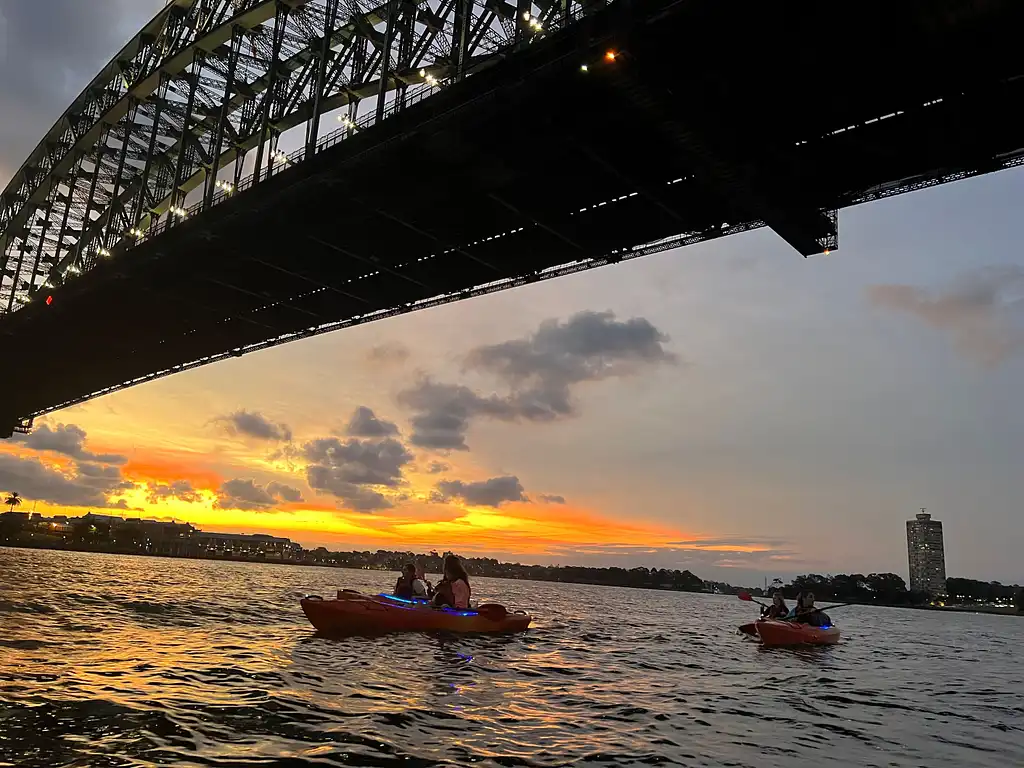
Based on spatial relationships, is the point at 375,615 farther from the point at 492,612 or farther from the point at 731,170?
the point at 731,170

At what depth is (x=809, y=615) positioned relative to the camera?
946 inches

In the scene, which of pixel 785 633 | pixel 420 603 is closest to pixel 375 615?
pixel 420 603

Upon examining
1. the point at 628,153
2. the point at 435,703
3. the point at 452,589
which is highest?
the point at 628,153

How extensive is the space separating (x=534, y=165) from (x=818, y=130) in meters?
7.99

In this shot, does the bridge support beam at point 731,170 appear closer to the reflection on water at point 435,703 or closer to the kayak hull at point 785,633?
the kayak hull at point 785,633

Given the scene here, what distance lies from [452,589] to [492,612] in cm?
213

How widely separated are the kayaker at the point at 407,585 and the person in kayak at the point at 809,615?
44.6ft

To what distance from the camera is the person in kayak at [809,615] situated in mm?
24047

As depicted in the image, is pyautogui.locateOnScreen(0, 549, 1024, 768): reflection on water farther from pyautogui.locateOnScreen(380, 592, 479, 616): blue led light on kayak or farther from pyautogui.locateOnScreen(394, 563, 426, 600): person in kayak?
pyautogui.locateOnScreen(394, 563, 426, 600): person in kayak

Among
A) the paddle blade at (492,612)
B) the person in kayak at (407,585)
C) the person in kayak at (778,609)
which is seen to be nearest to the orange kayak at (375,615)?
the person in kayak at (407,585)

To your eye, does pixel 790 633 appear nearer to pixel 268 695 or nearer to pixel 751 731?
pixel 751 731

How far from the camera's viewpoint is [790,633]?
22797mm

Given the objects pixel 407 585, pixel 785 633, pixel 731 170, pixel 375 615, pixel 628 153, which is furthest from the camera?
pixel 785 633

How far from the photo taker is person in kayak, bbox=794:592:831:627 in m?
24.0
